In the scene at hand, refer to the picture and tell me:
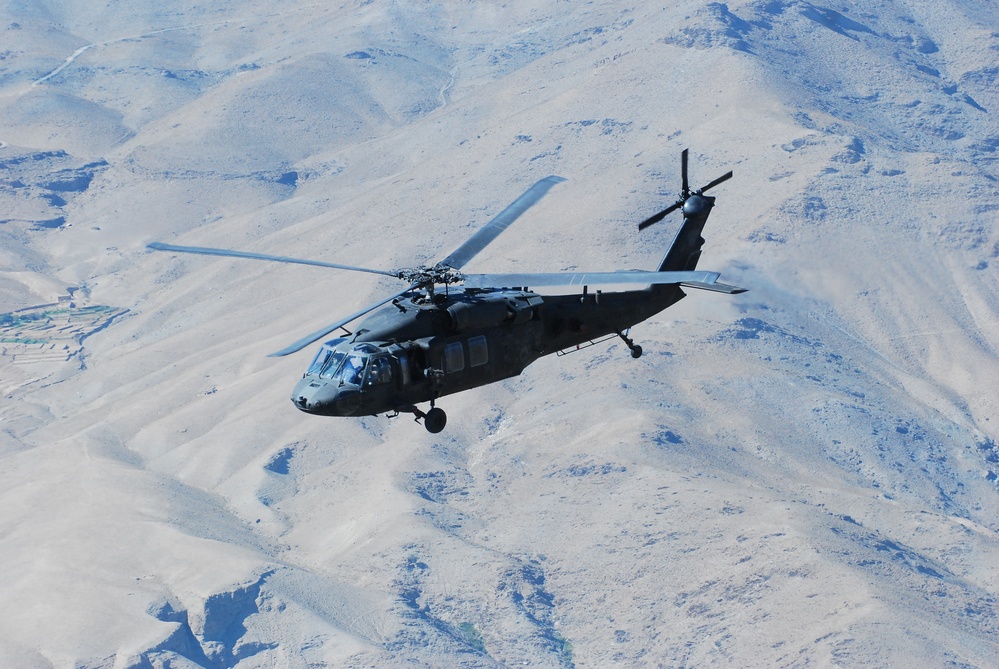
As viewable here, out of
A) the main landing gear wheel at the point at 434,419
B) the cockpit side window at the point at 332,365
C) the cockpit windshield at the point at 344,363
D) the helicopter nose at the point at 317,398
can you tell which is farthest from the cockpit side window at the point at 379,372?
the main landing gear wheel at the point at 434,419

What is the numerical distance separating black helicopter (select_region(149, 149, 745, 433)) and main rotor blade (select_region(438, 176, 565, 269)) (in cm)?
5

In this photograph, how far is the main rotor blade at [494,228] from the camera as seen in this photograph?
45.4 m

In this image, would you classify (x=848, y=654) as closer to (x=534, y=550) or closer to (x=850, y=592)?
(x=850, y=592)

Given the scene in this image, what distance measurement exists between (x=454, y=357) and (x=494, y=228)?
4.85 metres

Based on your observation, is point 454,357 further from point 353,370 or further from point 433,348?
point 353,370

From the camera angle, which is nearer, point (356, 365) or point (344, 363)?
point (356, 365)

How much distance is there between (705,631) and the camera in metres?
175

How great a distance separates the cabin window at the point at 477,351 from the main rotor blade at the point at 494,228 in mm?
2436

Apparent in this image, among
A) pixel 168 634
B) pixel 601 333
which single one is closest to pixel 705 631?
pixel 168 634

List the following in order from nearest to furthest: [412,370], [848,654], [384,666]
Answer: [412,370], [848,654], [384,666]

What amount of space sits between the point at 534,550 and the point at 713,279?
157 meters

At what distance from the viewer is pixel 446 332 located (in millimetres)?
45250

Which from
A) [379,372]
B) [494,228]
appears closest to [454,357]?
[379,372]

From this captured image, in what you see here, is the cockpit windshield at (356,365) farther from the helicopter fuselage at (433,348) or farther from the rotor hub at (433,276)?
the rotor hub at (433,276)
